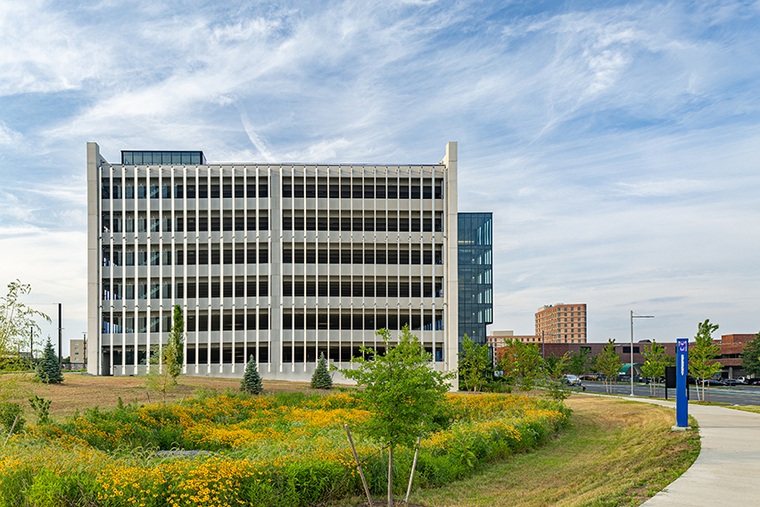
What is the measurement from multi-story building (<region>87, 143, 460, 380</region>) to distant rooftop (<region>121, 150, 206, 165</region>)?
6591 mm

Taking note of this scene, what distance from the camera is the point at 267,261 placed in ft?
163

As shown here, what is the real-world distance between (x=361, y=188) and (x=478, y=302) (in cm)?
1972

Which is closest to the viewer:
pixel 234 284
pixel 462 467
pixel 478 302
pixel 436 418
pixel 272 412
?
pixel 436 418

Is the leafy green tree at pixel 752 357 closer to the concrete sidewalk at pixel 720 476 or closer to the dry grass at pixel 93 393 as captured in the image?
the concrete sidewalk at pixel 720 476

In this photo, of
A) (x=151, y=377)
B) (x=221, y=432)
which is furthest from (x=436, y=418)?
(x=151, y=377)

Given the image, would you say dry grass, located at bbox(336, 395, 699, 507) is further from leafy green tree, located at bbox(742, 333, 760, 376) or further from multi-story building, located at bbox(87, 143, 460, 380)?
leafy green tree, located at bbox(742, 333, 760, 376)

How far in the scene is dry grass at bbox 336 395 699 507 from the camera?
10.1 meters

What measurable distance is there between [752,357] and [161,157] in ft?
268

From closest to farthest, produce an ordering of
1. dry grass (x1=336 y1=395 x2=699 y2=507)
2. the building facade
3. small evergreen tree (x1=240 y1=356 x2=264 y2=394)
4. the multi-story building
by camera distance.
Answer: dry grass (x1=336 y1=395 x2=699 y2=507) < small evergreen tree (x1=240 y1=356 x2=264 y2=394) < the multi-story building < the building facade

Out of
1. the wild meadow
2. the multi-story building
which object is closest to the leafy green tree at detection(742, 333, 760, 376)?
the multi-story building

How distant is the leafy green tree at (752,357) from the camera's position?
227ft

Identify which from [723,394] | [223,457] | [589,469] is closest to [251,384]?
[223,457]

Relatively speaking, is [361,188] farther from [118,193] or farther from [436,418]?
[436,418]

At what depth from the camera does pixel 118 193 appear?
50531 millimetres
